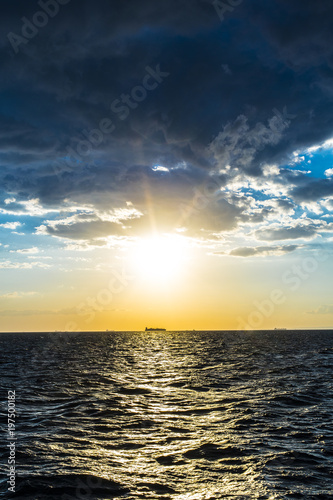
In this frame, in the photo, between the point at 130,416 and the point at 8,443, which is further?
the point at 130,416

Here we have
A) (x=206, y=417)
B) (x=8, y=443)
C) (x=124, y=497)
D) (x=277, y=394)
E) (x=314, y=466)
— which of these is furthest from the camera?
(x=277, y=394)

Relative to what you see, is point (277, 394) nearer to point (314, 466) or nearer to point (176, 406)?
point (176, 406)

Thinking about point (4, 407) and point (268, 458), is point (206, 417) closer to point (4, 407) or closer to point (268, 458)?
point (268, 458)

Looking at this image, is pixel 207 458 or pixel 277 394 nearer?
pixel 207 458

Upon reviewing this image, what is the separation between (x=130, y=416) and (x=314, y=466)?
10394 millimetres

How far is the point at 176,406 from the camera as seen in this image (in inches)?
899

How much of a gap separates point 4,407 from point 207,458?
13.7m

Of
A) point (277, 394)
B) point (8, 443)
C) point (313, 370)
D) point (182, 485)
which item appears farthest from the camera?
point (313, 370)

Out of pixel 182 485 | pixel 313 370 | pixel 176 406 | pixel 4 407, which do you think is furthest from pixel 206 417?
pixel 313 370

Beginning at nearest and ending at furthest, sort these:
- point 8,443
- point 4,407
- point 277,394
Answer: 1. point 8,443
2. point 4,407
3. point 277,394

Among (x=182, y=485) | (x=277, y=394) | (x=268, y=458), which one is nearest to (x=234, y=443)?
(x=268, y=458)

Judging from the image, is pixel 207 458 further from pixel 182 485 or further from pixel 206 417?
pixel 206 417

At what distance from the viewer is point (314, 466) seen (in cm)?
1317

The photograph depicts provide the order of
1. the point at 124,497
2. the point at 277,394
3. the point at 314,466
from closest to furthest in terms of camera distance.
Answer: the point at 124,497 < the point at 314,466 < the point at 277,394
